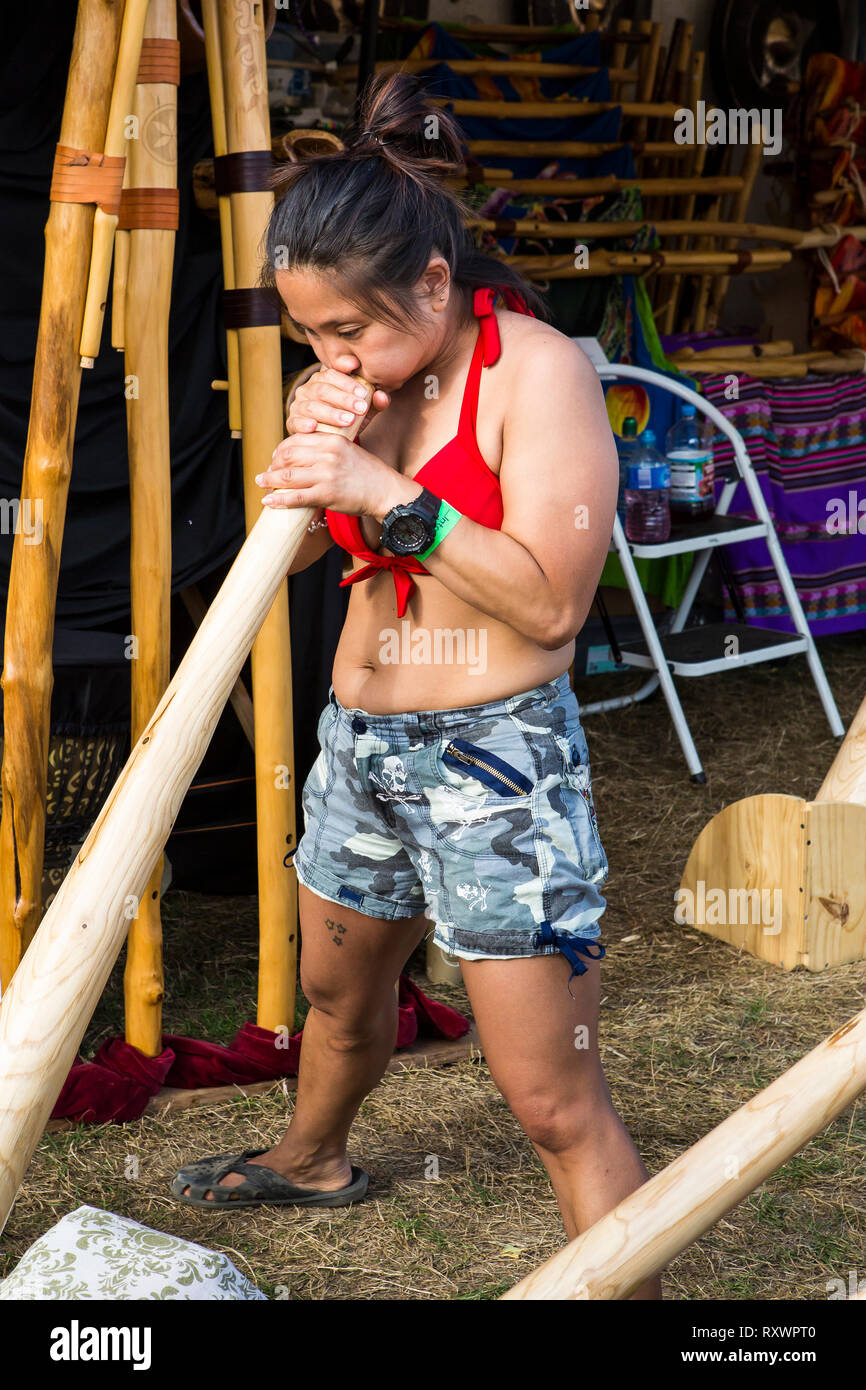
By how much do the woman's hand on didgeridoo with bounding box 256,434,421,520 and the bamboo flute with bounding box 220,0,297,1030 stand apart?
666 mm

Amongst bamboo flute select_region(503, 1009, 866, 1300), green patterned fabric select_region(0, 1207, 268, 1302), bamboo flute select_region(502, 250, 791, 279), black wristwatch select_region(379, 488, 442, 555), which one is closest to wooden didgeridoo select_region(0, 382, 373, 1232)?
black wristwatch select_region(379, 488, 442, 555)

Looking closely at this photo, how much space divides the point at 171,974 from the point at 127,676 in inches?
29.4

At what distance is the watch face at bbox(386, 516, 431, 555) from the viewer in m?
1.47

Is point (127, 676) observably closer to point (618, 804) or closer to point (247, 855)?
point (247, 855)

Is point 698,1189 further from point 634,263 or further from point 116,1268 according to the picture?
point 634,263

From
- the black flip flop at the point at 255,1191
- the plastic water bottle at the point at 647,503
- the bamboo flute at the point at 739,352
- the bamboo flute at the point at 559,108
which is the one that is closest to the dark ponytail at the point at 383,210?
the black flip flop at the point at 255,1191

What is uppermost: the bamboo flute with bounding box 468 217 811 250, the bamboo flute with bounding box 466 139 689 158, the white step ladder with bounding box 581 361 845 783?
the bamboo flute with bounding box 466 139 689 158

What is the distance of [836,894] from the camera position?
312cm

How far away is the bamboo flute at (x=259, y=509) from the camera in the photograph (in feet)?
7.43

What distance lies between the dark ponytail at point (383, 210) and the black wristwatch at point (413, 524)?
209 mm

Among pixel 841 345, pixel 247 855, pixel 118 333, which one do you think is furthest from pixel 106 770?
pixel 841 345

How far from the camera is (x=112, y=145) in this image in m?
2.05

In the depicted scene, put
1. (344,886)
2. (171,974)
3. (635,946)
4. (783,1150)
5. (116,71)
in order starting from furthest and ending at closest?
(635,946)
(171,974)
(116,71)
(344,886)
(783,1150)

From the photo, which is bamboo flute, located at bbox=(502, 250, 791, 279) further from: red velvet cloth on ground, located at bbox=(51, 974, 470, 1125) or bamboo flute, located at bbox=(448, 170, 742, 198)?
red velvet cloth on ground, located at bbox=(51, 974, 470, 1125)
